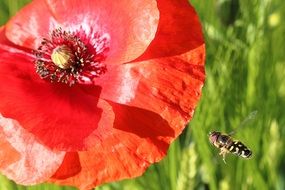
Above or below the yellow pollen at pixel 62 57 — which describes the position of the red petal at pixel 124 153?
below

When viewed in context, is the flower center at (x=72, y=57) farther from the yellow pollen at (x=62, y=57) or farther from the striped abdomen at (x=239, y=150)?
the striped abdomen at (x=239, y=150)

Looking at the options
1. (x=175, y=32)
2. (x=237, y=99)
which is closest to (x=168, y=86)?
(x=175, y=32)

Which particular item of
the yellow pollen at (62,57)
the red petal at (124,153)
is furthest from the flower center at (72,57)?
the red petal at (124,153)

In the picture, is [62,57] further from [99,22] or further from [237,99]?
[237,99]

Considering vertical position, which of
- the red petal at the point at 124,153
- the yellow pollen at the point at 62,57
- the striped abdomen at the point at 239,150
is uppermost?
the yellow pollen at the point at 62,57

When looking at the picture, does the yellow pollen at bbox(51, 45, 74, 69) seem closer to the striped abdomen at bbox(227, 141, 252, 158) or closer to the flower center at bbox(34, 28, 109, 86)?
the flower center at bbox(34, 28, 109, 86)
